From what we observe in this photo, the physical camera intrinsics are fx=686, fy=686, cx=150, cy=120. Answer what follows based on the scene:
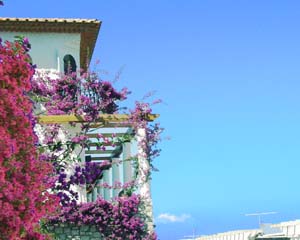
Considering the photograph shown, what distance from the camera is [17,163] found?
10.7 metres

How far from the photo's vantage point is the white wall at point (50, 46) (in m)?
24.5

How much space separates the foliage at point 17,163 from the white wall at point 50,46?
42.4 feet

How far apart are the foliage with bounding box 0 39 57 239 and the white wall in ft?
42.4

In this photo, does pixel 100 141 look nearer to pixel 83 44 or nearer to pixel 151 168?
pixel 151 168

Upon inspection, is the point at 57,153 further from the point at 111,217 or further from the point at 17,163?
the point at 17,163

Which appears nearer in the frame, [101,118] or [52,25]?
[101,118]

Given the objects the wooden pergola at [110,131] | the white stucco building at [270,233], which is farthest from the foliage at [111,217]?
the white stucco building at [270,233]

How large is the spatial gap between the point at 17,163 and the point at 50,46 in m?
14.6

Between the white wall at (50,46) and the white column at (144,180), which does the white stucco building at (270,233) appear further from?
the white column at (144,180)

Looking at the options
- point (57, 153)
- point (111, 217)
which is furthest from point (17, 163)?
point (57, 153)

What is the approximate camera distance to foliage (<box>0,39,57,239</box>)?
33.9 feet

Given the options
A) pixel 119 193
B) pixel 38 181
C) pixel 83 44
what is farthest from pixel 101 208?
pixel 83 44

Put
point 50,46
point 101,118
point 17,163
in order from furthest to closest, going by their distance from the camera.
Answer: point 50,46, point 101,118, point 17,163

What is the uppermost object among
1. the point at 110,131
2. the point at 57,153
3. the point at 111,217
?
the point at 110,131
